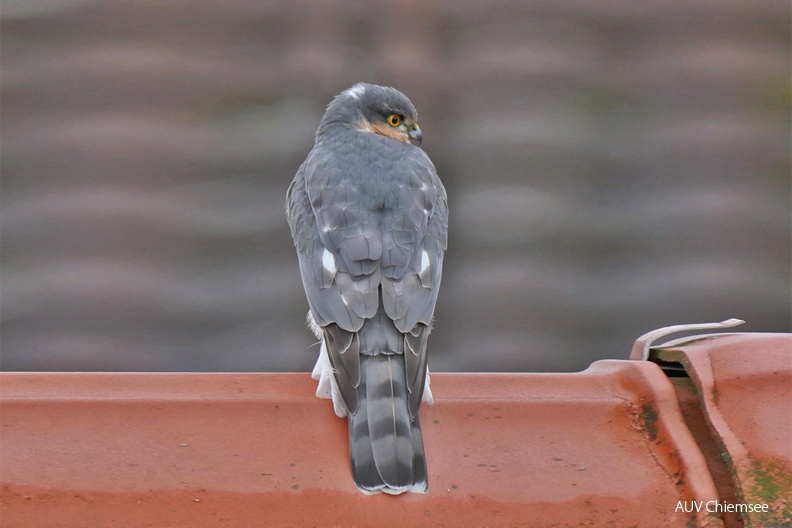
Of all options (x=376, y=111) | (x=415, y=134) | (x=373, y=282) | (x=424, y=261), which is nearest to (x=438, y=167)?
(x=415, y=134)

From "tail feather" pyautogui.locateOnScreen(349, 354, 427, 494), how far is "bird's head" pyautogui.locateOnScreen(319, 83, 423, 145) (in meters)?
1.39

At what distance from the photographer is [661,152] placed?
10.5ft

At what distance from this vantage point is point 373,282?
6.71ft

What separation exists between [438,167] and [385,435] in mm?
1719

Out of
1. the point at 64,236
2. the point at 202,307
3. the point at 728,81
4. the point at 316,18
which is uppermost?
the point at 316,18

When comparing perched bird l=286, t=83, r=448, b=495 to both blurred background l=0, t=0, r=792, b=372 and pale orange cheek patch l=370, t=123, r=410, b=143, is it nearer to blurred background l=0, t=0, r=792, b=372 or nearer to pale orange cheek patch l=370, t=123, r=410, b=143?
pale orange cheek patch l=370, t=123, r=410, b=143

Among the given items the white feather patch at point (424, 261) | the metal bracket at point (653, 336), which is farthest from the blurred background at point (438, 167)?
the metal bracket at point (653, 336)

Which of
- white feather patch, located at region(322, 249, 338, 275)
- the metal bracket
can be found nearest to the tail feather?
white feather patch, located at region(322, 249, 338, 275)

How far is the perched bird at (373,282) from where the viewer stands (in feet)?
5.49

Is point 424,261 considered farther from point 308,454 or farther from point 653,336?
point 308,454

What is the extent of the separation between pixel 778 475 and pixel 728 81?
198 centimetres

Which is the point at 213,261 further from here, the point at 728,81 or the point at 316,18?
the point at 728,81

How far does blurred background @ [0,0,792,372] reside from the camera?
120 inches

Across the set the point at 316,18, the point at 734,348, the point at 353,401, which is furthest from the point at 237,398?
the point at 316,18
